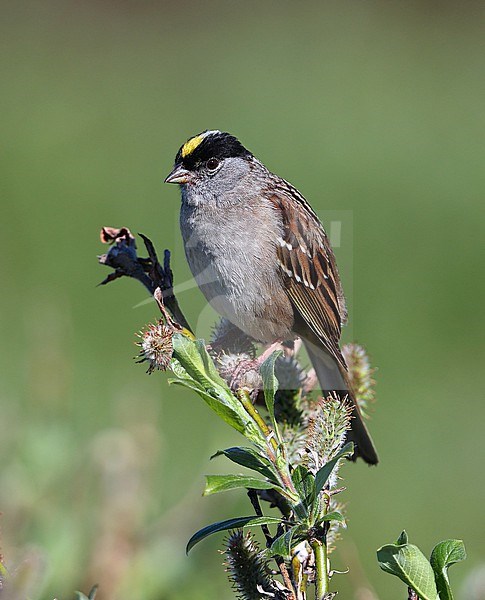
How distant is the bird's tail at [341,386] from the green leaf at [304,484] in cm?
72

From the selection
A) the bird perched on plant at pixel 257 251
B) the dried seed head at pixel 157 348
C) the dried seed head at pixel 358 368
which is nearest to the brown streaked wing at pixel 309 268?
the bird perched on plant at pixel 257 251

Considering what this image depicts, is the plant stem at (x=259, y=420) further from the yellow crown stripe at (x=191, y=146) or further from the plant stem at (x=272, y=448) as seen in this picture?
the yellow crown stripe at (x=191, y=146)

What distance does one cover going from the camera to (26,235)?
638 cm

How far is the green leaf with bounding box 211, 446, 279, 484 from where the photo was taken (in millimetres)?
1004

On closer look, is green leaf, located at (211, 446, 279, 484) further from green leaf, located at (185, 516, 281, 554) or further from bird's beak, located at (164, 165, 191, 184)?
bird's beak, located at (164, 165, 191, 184)

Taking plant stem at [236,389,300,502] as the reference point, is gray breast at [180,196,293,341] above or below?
above

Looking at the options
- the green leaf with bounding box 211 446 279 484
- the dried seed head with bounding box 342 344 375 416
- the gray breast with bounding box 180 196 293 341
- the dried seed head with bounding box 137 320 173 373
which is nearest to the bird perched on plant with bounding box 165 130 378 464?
the gray breast with bounding box 180 196 293 341

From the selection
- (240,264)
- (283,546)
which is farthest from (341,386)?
(283,546)

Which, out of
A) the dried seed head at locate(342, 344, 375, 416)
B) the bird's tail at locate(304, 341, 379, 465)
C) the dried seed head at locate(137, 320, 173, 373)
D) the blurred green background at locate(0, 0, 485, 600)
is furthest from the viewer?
the bird's tail at locate(304, 341, 379, 465)

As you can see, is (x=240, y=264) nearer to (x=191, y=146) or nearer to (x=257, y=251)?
(x=257, y=251)

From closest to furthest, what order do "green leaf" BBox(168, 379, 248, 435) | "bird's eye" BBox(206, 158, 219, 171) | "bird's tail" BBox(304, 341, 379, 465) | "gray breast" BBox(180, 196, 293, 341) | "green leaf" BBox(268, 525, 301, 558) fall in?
"green leaf" BBox(268, 525, 301, 558) < "green leaf" BBox(168, 379, 248, 435) < "bird's tail" BBox(304, 341, 379, 465) < "gray breast" BBox(180, 196, 293, 341) < "bird's eye" BBox(206, 158, 219, 171)

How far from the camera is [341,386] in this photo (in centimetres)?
214

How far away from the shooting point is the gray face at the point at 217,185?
2496mm

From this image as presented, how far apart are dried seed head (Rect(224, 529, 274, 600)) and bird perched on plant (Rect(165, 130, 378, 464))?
1127 mm
